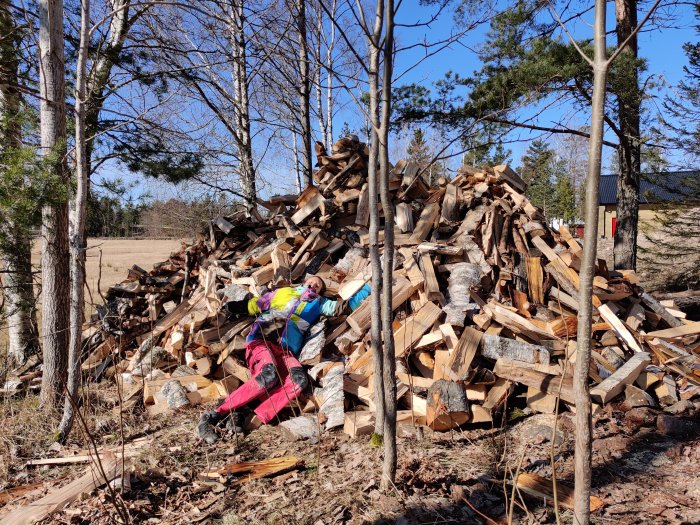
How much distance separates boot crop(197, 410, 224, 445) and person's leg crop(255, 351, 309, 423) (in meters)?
0.36

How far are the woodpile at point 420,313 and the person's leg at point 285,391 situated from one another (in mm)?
159

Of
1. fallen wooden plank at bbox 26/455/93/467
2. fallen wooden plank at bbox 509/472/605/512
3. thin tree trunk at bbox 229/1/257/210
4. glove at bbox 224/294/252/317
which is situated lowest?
fallen wooden plank at bbox 26/455/93/467

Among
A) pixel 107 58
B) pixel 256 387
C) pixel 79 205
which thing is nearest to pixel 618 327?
pixel 256 387

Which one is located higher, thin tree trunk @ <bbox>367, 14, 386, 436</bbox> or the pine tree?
the pine tree

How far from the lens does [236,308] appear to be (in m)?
5.47

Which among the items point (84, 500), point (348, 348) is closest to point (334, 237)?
point (348, 348)

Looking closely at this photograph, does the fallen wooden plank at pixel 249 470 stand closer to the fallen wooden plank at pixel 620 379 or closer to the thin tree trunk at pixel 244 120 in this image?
the fallen wooden plank at pixel 620 379

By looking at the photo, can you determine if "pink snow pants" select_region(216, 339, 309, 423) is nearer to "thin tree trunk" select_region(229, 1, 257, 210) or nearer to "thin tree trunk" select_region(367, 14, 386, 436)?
"thin tree trunk" select_region(367, 14, 386, 436)

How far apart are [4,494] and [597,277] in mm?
5617

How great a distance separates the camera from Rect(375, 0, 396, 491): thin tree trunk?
96.4 inches

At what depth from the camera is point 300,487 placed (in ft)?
9.75

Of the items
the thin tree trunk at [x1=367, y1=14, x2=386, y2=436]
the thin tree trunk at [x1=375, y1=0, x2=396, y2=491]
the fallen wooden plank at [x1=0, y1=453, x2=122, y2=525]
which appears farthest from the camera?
the fallen wooden plank at [x1=0, y1=453, x2=122, y2=525]

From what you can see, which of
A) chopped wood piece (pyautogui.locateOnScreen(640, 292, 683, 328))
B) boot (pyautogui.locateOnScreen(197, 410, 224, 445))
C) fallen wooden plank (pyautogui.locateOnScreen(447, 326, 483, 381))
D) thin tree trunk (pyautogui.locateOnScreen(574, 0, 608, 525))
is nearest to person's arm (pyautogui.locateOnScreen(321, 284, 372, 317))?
fallen wooden plank (pyautogui.locateOnScreen(447, 326, 483, 381))

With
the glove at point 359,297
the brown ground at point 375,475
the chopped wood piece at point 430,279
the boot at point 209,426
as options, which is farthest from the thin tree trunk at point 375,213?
the glove at point 359,297
